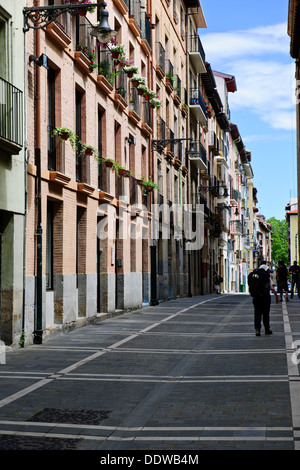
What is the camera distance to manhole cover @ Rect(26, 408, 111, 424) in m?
7.18

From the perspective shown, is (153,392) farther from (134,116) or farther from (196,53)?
(196,53)

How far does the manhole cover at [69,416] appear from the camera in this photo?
23.6 feet

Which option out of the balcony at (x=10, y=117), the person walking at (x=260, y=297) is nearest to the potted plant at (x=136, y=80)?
the balcony at (x=10, y=117)

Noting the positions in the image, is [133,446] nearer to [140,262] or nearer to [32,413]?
[32,413]

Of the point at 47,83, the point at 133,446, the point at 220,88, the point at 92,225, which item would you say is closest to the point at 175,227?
the point at 92,225

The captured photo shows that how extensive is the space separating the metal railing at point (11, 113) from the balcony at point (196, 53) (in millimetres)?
27525

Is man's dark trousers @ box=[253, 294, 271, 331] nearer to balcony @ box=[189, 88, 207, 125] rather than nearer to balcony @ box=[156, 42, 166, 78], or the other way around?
balcony @ box=[156, 42, 166, 78]

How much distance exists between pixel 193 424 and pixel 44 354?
19.3 ft

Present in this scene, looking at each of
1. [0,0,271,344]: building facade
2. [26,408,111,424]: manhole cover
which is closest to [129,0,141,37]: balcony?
[0,0,271,344]: building facade

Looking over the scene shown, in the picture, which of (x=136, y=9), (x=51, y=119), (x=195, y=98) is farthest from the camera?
(x=195, y=98)

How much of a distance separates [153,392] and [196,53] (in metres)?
33.5

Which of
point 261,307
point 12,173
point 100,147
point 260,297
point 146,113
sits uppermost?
point 146,113

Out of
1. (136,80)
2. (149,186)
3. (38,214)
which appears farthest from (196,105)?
(38,214)

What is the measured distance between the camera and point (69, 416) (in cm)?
740
